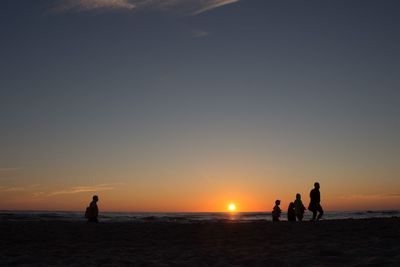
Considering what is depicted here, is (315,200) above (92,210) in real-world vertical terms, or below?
above

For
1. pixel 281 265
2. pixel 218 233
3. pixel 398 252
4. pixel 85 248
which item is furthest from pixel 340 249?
pixel 85 248

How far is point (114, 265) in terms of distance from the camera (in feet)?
33.1

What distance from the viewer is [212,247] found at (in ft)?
41.0

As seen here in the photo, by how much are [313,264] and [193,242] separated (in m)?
5.57

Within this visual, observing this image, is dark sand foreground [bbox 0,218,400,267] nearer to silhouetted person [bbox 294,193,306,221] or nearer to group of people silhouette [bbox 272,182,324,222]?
group of people silhouette [bbox 272,182,324,222]

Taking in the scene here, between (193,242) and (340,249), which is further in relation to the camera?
(193,242)

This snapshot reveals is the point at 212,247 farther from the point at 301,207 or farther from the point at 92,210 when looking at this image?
the point at 92,210

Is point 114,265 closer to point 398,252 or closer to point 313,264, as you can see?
point 313,264

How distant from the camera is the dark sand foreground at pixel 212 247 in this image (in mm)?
9875

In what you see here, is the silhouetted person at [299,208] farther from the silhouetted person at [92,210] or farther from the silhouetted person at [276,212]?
the silhouetted person at [92,210]

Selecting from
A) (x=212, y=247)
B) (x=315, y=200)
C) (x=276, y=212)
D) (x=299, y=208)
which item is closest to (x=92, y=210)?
(x=276, y=212)

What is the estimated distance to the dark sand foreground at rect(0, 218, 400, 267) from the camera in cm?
988

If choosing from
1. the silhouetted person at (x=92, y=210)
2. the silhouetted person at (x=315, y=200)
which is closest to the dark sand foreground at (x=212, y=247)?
the silhouetted person at (x=315, y=200)

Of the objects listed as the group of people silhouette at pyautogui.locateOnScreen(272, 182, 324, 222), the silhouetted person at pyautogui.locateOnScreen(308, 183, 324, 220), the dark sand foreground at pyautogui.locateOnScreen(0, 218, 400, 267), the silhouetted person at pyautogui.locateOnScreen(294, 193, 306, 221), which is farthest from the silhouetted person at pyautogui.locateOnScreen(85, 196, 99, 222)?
the silhouetted person at pyautogui.locateOnScreen(308, 183, 324, 220)
